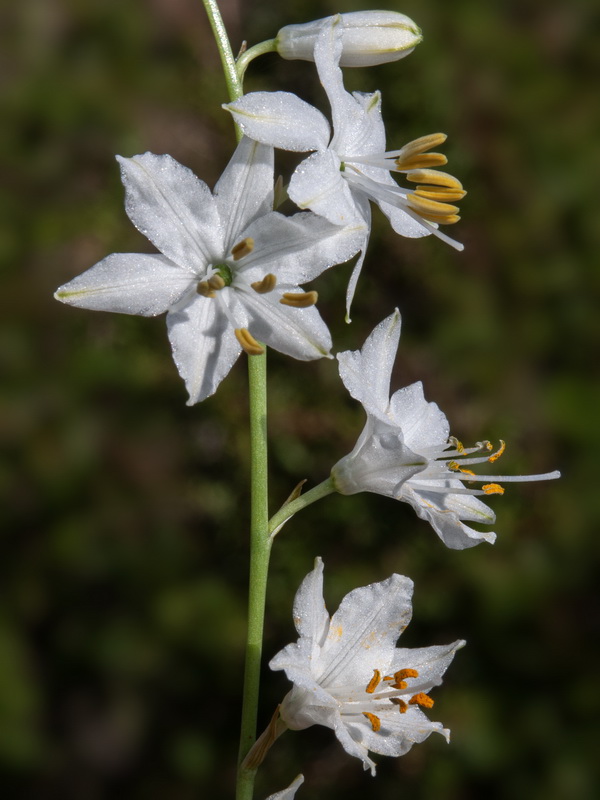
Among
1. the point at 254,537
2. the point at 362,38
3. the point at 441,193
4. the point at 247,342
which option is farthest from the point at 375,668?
the point at 362,38

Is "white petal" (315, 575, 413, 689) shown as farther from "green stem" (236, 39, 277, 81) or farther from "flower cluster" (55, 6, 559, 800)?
"green stem" (236, 39, 277, 81)

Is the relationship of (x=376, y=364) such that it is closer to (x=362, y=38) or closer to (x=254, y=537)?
(x=254, y=537)

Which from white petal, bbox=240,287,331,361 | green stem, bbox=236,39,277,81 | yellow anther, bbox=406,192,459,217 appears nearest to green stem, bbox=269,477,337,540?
white petal, bbox=240,287,331,361

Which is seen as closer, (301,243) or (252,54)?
(301,243)

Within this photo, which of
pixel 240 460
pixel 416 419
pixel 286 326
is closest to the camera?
pixel 286 326

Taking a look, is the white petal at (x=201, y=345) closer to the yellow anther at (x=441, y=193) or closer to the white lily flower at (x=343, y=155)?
the white lily flower at (x=343, y=155)

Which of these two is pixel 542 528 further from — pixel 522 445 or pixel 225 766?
pixel 225 766

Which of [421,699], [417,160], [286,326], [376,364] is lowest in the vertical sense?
[421,699]
